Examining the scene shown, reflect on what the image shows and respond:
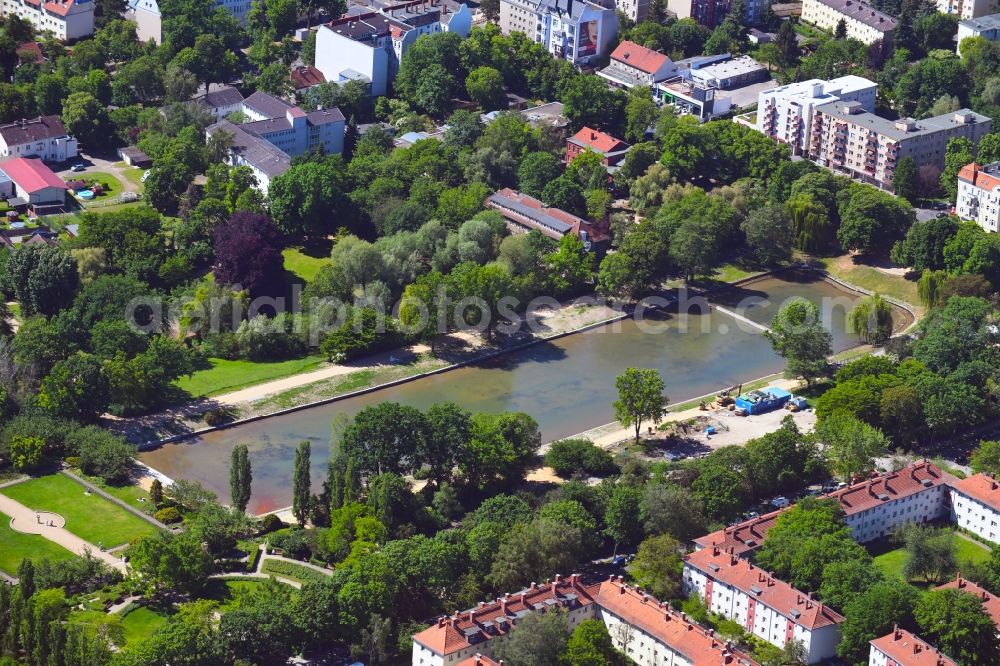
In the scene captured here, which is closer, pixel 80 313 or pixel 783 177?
pixel 80 313

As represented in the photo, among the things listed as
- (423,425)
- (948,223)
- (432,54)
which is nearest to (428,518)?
(423,425)

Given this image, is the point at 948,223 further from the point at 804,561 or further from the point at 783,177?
the point at 804,561

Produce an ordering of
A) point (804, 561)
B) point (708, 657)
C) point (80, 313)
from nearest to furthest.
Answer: point (708, 657)
point (804, 561)
point (80, 313)

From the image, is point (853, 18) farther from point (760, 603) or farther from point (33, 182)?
point (760, 603)

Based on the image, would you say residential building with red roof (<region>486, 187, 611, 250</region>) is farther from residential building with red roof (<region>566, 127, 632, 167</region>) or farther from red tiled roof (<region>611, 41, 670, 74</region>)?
red tiled roof (<region>611, 41, 670, 74</region>)

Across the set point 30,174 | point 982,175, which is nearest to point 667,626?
point 982,175

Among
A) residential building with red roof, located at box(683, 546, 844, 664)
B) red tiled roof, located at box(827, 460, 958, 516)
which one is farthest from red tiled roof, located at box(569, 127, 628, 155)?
residential building with red roof, located at box(683, 546, 844, 664)
